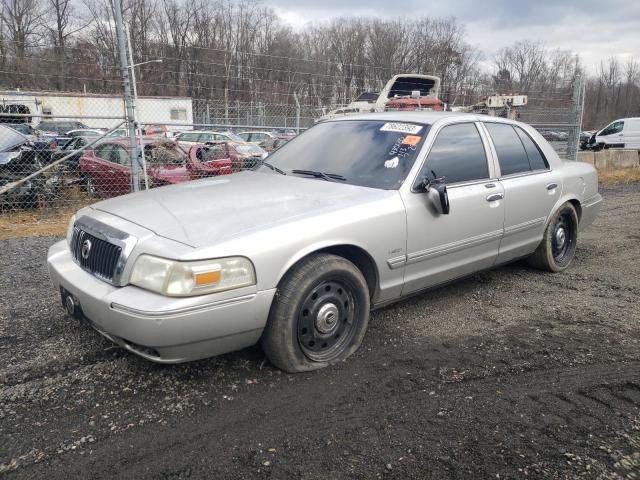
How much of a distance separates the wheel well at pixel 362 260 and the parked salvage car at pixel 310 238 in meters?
0.01

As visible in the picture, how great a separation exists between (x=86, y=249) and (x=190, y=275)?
0.88 metres

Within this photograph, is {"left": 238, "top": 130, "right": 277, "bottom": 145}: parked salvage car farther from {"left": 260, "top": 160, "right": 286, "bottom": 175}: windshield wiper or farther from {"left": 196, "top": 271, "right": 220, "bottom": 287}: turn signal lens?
{"left": 196, "top": 271, "right": 220, "bottom": 287}: turn signal lens

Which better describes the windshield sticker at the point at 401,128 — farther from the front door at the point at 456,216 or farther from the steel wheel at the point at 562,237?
the steel wheel at the point at 562,237

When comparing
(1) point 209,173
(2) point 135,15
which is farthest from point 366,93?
(2) point 135,15

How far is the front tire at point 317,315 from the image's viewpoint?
9.25 ft

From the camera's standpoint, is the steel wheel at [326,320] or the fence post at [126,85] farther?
the fence post at [126,85]

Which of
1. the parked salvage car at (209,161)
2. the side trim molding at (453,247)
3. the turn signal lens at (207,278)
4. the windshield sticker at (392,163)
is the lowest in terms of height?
the side trim molding at (453,247)

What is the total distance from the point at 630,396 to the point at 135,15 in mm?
37234

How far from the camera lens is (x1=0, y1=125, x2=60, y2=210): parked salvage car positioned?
7.91 m

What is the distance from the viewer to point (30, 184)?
26.8 feet

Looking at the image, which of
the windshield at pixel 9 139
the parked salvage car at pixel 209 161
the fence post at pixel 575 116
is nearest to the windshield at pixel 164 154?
the parked salvage car at pixel 209 161

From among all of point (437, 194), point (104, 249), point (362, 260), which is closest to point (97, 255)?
point (104, 249)

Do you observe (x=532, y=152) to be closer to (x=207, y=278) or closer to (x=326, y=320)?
A: (x=326, y=320)

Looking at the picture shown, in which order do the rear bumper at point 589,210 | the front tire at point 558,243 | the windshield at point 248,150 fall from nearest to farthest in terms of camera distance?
the front tire at point 558,243, the rear bumper at point 589,210, the windshield at point 248,150
